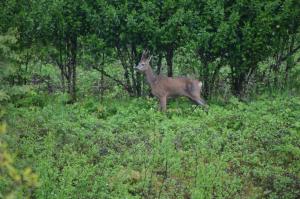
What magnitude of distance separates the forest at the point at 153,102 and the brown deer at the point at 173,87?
27 cm

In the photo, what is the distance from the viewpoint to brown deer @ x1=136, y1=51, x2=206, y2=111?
1305 cm

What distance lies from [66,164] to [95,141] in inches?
42.9

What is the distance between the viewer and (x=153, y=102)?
13.1 m

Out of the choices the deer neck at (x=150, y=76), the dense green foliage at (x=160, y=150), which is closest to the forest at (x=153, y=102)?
the dense green foliage at (x=160, y=150)

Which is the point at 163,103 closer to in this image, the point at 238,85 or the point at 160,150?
the point at 238,85

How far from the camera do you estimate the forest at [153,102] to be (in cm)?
915

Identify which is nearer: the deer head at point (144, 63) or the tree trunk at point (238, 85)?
the deer head at point (144, 63)

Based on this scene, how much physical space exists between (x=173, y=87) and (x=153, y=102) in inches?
22.0

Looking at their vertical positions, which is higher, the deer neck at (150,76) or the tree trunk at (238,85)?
the deer neck at (150,76)

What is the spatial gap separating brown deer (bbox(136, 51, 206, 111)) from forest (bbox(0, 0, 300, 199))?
268mm

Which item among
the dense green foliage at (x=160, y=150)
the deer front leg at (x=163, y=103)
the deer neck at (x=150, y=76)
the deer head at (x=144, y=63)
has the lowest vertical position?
the dense green foliage at (x=160, y=150)

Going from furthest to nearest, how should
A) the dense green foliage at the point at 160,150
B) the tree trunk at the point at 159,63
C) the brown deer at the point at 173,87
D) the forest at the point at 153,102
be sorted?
the tree trunk at the point at 159,63 < the brown deer at the point at 173,87 < the forest at the point at 153,102 < the dense green foliage at the point at 160,150

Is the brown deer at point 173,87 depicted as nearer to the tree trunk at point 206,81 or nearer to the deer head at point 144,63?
the deer head at point 144,63

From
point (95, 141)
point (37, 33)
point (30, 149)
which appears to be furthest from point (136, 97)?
point (30, 149)
